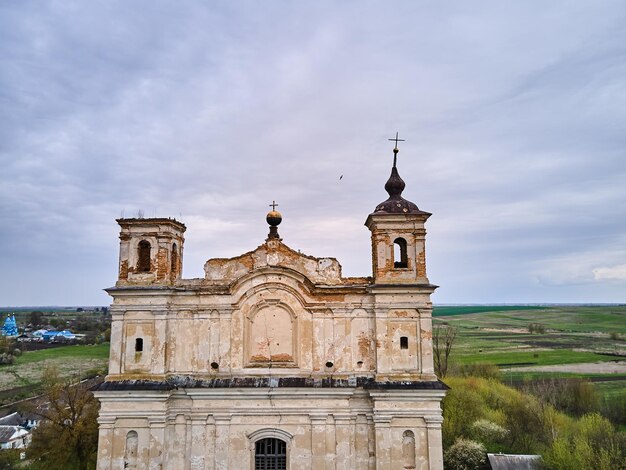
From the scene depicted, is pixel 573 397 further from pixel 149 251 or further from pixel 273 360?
pixel 149 251

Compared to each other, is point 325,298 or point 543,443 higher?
point 325,298

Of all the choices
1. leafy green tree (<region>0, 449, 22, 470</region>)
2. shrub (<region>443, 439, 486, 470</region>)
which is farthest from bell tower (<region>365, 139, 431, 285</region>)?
leafy green tree (<region>0, 449, 22, 470</region>)

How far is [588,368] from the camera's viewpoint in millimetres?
55812

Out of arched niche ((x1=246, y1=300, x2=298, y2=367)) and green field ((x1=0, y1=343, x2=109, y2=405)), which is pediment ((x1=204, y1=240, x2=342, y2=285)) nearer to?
A: arched niche ((x1=246, y1=300, x2=298, y2=367))

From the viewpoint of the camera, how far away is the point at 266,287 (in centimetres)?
1492

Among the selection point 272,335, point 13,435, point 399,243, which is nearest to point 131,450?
point 272,335

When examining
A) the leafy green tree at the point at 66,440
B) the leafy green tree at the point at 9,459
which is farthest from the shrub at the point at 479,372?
the leafy green tree at the point at 9,459

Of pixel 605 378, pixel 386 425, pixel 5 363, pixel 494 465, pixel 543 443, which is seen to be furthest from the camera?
pixel 5 363

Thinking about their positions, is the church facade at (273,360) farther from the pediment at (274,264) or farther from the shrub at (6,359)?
the shrub at (6,359)

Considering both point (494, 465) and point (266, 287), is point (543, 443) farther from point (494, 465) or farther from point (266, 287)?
point (266, 287)

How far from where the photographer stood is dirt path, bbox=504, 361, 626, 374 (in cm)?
5344

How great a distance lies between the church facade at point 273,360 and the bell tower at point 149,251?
0.03 m

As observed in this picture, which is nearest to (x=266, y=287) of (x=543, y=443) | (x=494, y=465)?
(x=494, y=465)

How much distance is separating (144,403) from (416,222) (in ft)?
31.7
